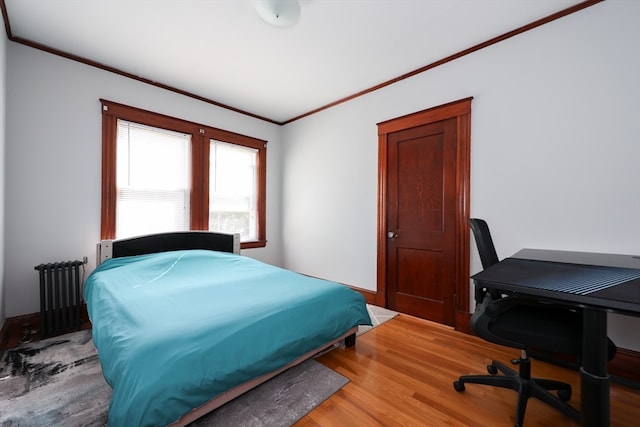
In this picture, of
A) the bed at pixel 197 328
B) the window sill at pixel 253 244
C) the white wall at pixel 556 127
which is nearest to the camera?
the bed at pixel 197 328

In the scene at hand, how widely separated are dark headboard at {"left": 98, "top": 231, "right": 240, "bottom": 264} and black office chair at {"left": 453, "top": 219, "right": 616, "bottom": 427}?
3066 millimetres

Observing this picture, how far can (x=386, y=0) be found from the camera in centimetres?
207

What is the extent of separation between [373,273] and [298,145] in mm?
2447

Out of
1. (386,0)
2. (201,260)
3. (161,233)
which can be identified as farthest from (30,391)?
(386,0)

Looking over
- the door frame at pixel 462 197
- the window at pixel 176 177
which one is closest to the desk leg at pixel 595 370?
the door frame at pixel 462 197

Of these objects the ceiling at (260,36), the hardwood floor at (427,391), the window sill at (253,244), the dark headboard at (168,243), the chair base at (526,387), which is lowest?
the hardwood floor at (427,391)

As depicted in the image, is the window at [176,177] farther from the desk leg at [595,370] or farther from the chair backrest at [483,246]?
the desk leg at [595,370]

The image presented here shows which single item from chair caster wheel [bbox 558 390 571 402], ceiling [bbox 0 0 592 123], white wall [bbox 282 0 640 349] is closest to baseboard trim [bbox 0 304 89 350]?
ceiling [bbox 0 0 592 123]

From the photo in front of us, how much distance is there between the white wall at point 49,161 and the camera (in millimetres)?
2564

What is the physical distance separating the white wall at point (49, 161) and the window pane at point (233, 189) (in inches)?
48.1

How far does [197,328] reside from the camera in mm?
1442

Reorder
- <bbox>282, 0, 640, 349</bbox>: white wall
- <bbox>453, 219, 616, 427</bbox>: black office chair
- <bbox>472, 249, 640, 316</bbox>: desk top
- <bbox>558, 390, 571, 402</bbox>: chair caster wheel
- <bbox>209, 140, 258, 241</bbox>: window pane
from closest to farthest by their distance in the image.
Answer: <bbox>472, 249, 640, 316</bbox>: desk top → <bbox>453, 219, 616, 427</bbox>: black office chair → <bbox>558, 390, 571, 402</bbox>: chair caster wheel → <bbox>282, 0, 640, 349</bbox>: white wall → <bbox>209, 140, 258, 241</bbox>: window pane

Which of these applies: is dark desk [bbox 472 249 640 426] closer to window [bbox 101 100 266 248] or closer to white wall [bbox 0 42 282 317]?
window [bbox 101 100 266 248]

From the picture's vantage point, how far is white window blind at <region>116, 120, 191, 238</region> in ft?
10.5
